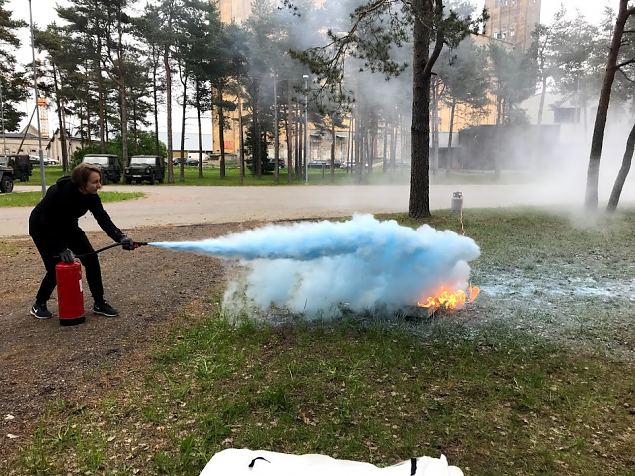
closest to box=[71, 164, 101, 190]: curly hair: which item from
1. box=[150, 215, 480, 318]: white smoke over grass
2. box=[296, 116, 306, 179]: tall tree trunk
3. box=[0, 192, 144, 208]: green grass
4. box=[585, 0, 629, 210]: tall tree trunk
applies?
box=[150, 215, 480, 318]: white smoke over grass

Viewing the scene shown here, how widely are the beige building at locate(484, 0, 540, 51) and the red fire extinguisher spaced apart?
46.7 m

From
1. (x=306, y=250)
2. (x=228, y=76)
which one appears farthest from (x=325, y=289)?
(x=228, y=76)

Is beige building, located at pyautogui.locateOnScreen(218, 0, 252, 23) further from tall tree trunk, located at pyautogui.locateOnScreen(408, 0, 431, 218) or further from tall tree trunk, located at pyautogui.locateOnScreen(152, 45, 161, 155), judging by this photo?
tall tree trunk, located at pyautogui.locateOnScreen(408, 0, 431, 218)

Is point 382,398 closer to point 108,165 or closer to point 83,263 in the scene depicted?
point 83,263

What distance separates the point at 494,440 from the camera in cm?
288

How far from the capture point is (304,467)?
2.21 meters

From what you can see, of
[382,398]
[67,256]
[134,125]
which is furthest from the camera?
[134,125]

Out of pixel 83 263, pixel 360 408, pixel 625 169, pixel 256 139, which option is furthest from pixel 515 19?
pixel 360 408

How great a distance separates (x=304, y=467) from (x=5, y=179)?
73.8 feet

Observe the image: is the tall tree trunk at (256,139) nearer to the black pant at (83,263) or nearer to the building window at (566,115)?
the black pant at (83,263)

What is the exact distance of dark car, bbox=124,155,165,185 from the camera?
28.3m

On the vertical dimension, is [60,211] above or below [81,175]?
below

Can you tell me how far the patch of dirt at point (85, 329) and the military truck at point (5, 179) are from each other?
46.1 feet

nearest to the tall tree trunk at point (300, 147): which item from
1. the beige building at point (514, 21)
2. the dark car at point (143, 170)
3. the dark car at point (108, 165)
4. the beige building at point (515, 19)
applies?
the dark car at point (143, 170)
